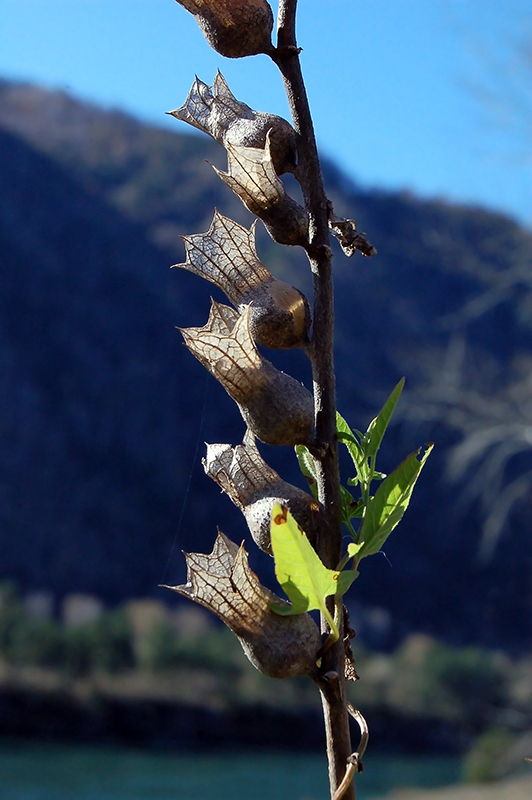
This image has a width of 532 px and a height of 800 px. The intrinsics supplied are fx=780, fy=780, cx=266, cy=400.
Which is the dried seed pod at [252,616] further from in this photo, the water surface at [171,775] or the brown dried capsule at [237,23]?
the water surface at [171,775]

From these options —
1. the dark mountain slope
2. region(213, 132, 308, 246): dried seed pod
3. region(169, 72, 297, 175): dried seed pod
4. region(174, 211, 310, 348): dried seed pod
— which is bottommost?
region(174, 211, 310, 348): dried seed pod

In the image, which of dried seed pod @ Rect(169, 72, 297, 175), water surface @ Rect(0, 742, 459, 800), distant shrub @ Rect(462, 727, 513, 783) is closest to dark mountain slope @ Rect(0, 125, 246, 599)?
water surface @ Rect(0, 742, 459, 800)

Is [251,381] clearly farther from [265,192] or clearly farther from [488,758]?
[488,758]

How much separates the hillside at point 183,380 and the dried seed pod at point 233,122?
21.9 ft

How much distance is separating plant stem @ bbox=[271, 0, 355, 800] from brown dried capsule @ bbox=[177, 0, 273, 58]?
1 centimetres

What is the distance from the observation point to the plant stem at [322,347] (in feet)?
1.29

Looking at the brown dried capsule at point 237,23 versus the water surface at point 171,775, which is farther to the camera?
the water surface at point 171,775

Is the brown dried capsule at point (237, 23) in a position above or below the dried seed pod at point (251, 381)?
above

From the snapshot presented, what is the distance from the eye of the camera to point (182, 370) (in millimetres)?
9562

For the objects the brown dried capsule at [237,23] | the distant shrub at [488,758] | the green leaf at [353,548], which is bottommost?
the green leaf at [353,548]

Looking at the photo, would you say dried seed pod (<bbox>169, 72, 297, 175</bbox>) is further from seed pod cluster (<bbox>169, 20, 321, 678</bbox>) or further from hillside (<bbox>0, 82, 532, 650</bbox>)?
hillside (<bbox>0, 82, 532, 650</bbox>)

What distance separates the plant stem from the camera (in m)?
0.39

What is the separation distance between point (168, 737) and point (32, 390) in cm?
464

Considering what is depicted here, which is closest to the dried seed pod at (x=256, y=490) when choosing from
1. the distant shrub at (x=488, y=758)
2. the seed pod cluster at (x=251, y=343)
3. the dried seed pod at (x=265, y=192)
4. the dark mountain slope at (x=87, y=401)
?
the seed pod cluster at (x=251, y=343)
